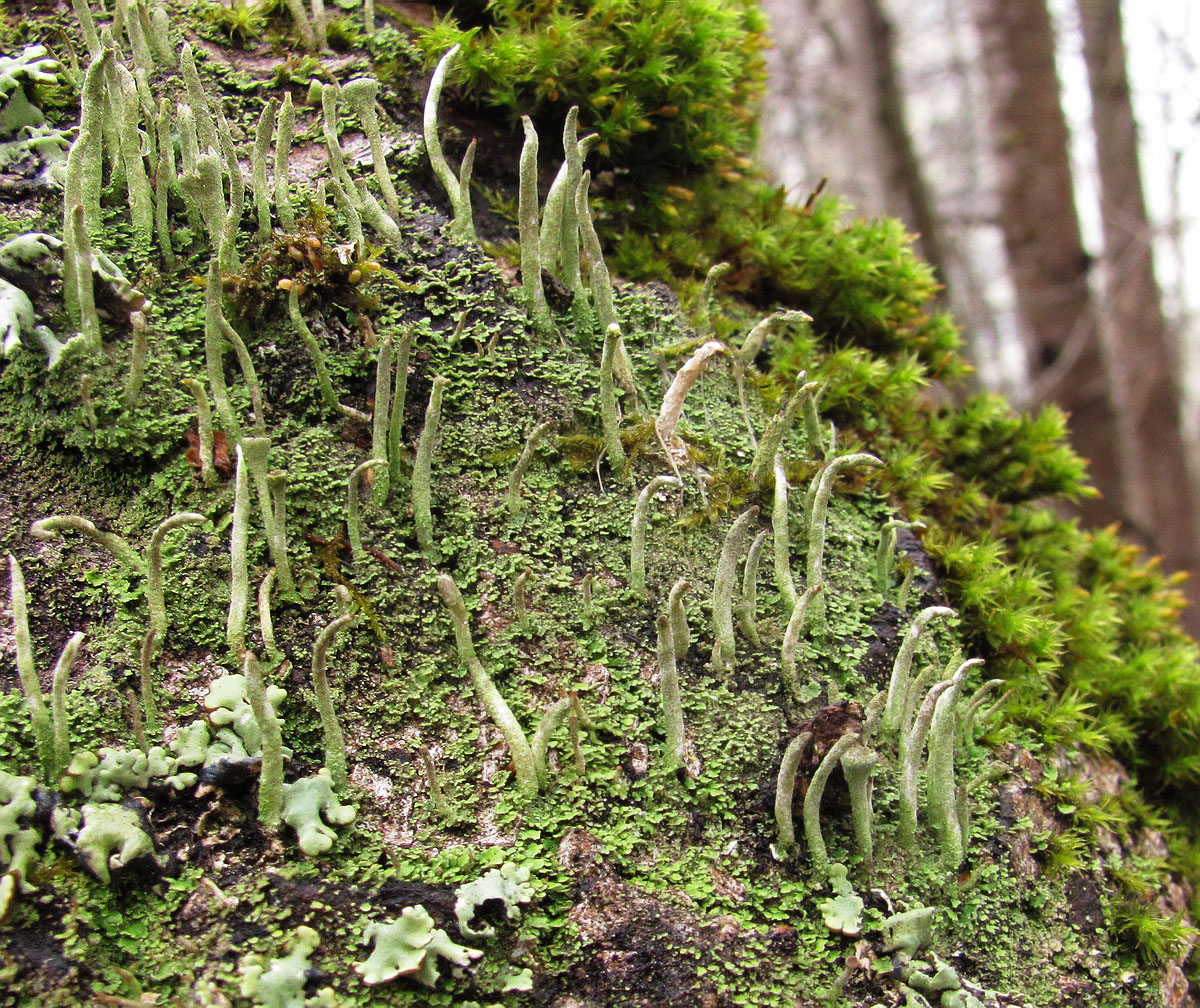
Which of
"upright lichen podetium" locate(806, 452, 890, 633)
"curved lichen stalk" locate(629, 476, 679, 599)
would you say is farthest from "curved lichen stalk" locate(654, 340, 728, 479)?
"upright lichen podetium" locate(806, 452, 890, 633)

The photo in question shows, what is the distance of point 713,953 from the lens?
146 cm

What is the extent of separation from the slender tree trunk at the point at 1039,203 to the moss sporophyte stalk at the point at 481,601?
11.8 ft

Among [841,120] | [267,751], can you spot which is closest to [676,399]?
[267,751]

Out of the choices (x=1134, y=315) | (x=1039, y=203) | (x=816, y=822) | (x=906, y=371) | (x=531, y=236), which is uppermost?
(x=1039, y=203)

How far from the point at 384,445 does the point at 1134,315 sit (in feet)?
20.0

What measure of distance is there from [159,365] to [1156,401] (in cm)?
642

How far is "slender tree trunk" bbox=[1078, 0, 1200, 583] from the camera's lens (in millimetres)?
5750

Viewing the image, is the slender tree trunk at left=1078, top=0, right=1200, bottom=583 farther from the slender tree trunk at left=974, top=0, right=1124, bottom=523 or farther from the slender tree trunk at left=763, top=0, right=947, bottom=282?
the slender tree trunk at left=763, top=0, right=947, bottom=282

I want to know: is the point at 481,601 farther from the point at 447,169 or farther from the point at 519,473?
the point at 447,169

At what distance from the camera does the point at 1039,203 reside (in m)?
5.83

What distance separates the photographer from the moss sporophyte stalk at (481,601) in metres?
1.42

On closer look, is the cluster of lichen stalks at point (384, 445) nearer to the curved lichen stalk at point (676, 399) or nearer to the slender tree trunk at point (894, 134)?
the curved lichen stalk at point (676, 399)

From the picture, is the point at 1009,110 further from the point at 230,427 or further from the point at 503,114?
the point at 230,427

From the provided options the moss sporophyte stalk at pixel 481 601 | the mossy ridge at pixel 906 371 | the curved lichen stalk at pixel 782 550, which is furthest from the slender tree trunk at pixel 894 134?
the curved lichen stalk at pixel 782 550
